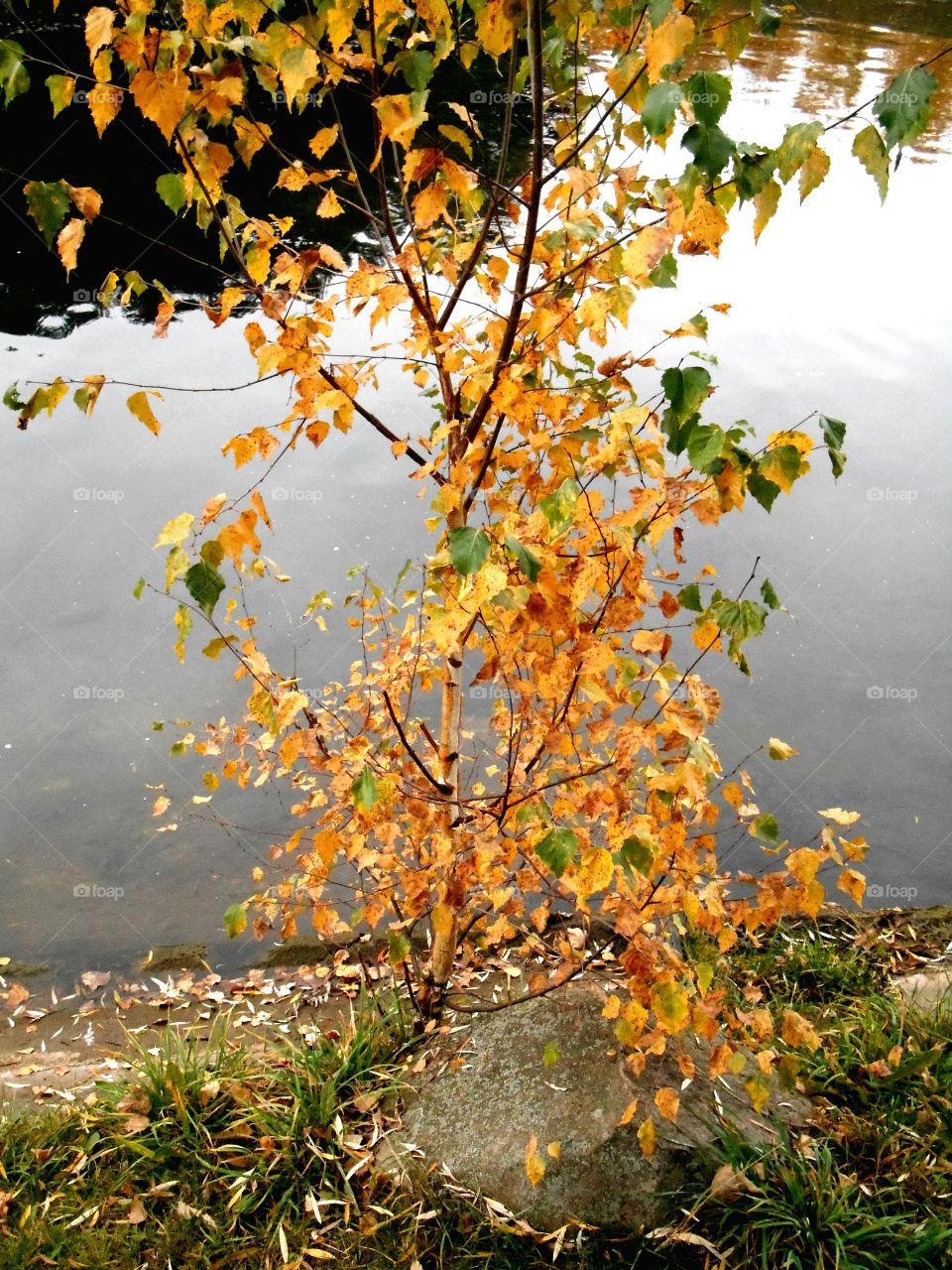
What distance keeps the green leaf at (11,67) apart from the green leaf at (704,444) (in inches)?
50.2

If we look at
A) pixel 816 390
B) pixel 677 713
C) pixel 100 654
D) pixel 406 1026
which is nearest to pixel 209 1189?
pixel 406 1026

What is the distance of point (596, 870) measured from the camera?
1.89 meters

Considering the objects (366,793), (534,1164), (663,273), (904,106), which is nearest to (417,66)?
(663,273)

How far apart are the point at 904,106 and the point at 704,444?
0.52 metres

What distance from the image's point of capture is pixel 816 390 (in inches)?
283

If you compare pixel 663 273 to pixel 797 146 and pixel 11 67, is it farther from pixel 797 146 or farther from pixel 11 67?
pixel 11 67

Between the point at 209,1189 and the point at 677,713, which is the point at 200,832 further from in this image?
the point at 677,713

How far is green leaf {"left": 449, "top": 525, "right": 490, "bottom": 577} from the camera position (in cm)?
167

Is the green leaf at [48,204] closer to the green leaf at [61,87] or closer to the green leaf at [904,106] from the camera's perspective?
the green leaf at [61,87]

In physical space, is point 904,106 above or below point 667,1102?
above

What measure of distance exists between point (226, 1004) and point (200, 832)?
808mm

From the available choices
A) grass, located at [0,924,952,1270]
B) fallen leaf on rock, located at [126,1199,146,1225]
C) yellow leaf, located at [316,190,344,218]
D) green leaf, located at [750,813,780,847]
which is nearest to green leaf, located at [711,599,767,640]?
green leaf, located at [750,813,780,847]

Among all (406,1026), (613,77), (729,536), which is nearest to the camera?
(613,77)

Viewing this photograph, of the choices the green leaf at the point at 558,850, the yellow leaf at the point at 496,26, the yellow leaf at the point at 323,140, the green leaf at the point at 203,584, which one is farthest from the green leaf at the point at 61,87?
the green leaf at the point at 558,850
